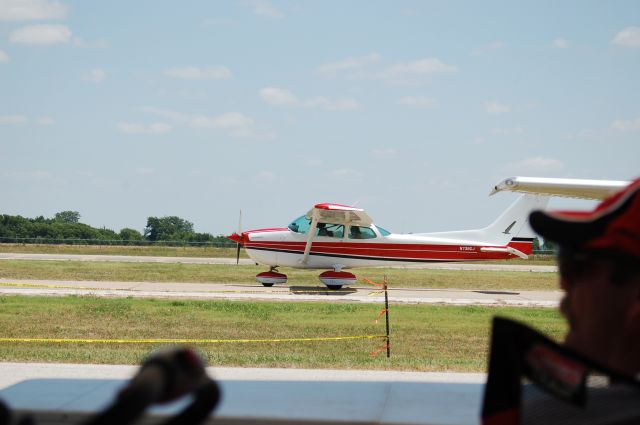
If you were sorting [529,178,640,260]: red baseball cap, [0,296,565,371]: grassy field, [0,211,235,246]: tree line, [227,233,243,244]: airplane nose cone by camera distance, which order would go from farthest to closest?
[0,211,235,246]: tree line < [227,233,243,244]: airplane nose cone < [0,296,565,371]: grassy field < [529,178,640,260]: red baseball cap

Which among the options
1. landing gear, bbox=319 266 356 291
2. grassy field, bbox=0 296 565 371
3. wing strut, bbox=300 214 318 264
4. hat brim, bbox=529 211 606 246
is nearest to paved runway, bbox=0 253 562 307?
→ landing gear, bbox=319 266 356 291

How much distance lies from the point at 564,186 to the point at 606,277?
8.19 m

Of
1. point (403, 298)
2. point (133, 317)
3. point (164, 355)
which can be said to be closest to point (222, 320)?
point (133, 317)

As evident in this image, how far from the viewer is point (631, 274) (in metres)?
1.06

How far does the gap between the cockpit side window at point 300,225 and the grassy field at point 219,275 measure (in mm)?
2016

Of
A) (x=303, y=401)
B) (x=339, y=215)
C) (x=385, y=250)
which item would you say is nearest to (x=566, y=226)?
(x=303, y=401)

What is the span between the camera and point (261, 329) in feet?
42.0

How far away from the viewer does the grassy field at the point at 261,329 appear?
8.52m

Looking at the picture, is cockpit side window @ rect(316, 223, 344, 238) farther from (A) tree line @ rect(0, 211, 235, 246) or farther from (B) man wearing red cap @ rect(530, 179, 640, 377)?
(A) tree line @ rect(0, 211, 235, 246)

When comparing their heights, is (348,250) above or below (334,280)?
above

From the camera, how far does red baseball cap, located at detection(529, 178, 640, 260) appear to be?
1.04m

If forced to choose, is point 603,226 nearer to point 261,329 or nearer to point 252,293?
point 261,329

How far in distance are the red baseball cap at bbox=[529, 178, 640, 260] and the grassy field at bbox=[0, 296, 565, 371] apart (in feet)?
20.6

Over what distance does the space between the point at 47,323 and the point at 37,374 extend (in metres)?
8.23
